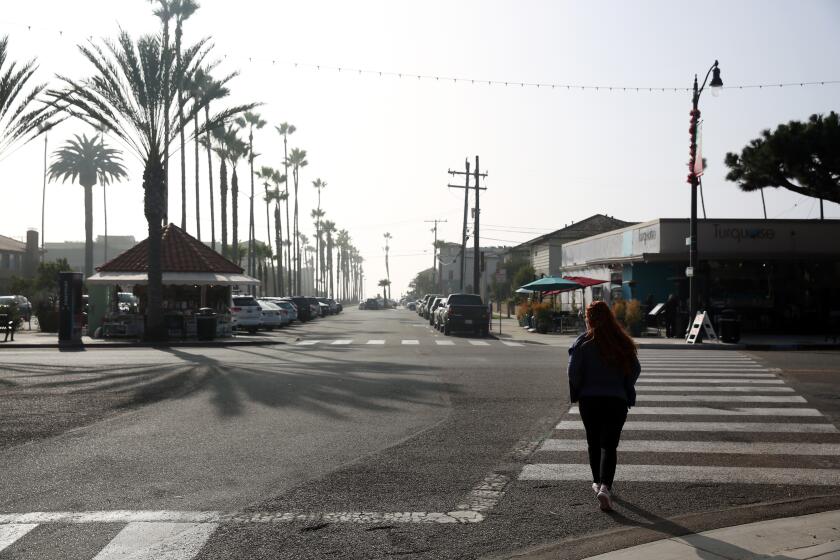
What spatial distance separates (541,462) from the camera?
9078 millimetres

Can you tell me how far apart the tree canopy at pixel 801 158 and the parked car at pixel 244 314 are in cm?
2130

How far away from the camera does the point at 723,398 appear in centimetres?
1423

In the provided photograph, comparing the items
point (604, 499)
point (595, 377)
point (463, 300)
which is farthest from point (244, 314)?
point (604, 499)

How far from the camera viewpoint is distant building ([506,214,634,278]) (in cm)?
6344

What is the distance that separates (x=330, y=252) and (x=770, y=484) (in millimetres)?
152299

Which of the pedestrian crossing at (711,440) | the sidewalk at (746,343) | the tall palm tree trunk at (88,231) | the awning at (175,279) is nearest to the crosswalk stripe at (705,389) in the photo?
the pedestrian crossing at (711,440)

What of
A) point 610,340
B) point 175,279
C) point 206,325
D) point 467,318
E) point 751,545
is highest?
point 175,279

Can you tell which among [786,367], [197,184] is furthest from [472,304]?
[197,184]

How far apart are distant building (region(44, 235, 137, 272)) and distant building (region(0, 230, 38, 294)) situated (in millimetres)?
43644

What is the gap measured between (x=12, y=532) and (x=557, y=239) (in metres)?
61.7

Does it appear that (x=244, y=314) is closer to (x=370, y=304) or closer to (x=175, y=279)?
(x=175, y=279)

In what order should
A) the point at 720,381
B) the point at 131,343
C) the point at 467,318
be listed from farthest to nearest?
the point at 467,318 → the point at 131,343 → the point at 720,381

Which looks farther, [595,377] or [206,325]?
[206,325]

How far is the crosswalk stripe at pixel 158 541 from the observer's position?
5.80 meters
